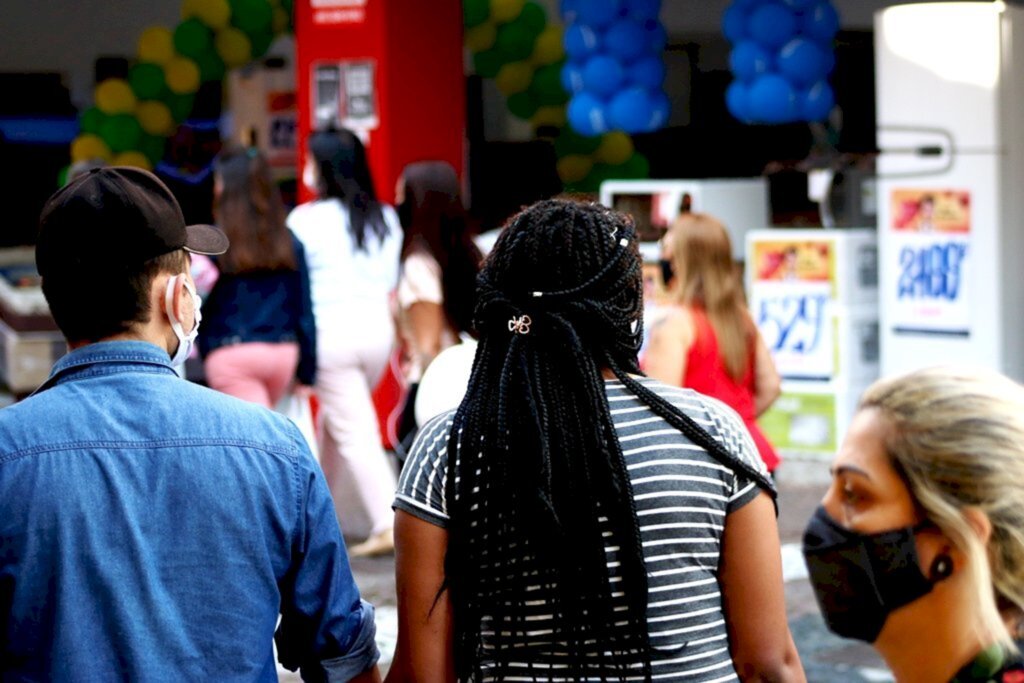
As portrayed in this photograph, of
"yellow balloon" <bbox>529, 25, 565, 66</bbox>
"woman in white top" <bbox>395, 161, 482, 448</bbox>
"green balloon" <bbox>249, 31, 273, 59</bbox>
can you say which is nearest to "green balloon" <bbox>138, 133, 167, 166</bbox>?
"green balloon" <bbox>249, 31, 273, 59</bbox>

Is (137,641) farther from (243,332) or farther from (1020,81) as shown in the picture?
(1020,81)

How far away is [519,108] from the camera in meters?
11.3

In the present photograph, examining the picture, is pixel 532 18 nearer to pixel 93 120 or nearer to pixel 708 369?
pixel 93 120

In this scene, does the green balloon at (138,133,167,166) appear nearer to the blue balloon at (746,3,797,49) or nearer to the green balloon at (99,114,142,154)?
the green balloon at (99,114,142,154)

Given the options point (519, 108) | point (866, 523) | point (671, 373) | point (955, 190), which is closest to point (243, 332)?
point (671, 373)

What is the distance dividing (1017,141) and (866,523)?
6836mm

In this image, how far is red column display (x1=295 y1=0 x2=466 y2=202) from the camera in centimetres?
953

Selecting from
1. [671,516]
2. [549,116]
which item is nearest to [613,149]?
[549,116]

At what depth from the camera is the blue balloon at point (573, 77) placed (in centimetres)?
999

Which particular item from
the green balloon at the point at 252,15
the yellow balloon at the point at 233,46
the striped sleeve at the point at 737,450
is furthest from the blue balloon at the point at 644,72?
the striped sleeve at the point at 737,450

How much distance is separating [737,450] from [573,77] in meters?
7.87

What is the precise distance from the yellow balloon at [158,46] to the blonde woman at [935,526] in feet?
32.4

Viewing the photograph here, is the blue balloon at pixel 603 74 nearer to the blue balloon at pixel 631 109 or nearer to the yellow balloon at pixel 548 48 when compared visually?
the blue balloon at pixel 631 109

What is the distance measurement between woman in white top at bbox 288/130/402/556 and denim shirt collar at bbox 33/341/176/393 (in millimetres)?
4342
